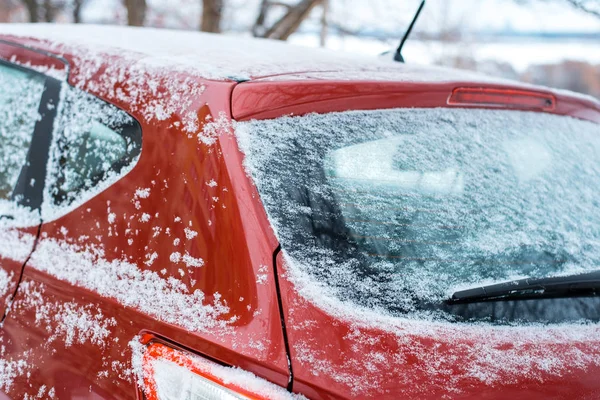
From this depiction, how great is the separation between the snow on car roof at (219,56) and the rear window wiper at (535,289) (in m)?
0.60

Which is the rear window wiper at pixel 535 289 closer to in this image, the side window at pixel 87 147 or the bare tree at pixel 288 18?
the side window at pixel 87 147

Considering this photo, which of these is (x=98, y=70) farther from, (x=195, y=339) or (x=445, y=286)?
(x=445, y=286)

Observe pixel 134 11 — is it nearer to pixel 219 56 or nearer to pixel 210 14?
pixel 210 14

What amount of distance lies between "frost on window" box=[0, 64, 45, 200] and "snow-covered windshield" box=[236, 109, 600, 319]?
0.85 metres

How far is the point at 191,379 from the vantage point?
3.58 feet

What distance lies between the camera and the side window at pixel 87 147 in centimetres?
142

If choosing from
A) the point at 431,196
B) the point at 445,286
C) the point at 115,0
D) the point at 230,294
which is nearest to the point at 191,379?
the point at 230,294

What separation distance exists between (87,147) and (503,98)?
47.6 inches

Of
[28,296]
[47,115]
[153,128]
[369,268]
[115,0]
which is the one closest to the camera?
[369,268]

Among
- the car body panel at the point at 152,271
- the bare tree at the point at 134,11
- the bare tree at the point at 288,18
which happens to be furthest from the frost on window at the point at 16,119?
the bare tree at the point at 288,18

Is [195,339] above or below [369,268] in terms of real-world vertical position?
below

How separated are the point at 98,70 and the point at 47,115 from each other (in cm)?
25

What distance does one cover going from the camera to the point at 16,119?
1.80 m

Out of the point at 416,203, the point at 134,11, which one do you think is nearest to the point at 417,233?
the point at 416,203
